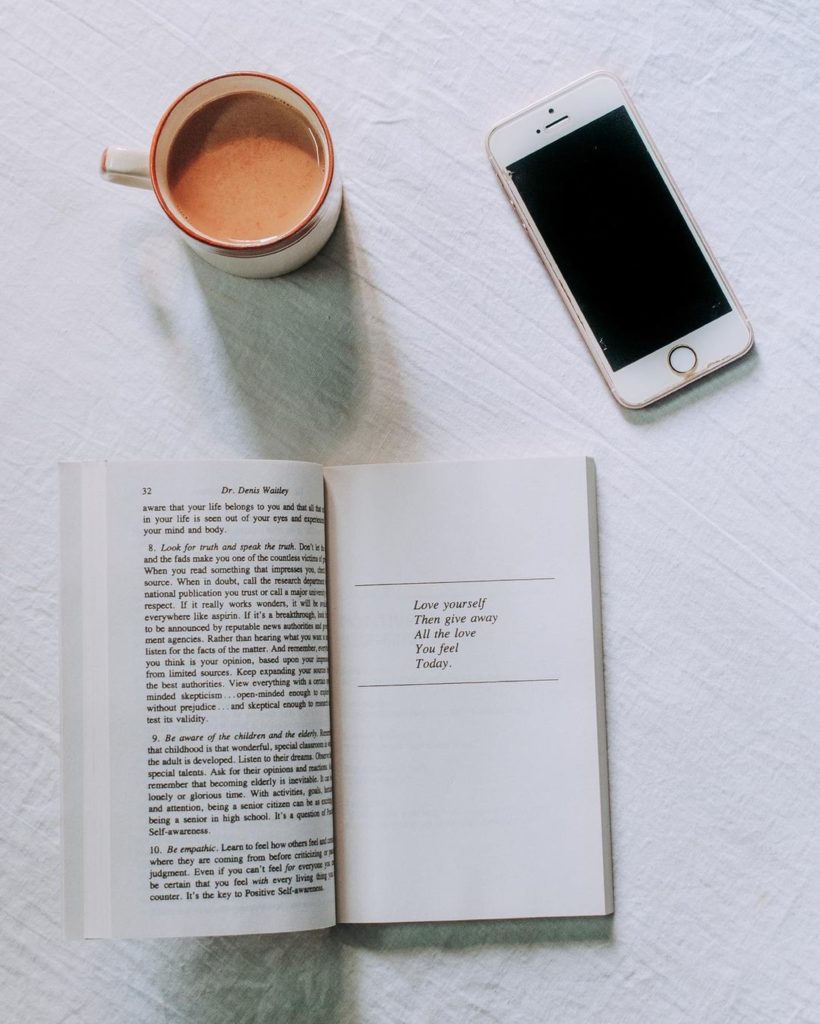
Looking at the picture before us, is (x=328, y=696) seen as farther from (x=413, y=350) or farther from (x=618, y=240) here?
(x=618, y=240)

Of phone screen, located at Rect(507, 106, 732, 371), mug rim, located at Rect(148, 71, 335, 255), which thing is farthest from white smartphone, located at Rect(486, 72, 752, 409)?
mug rim, located at Rect(148, 71, 335, 255)

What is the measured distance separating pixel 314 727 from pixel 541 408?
0.22 meters

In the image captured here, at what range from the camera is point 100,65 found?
53 centimetres

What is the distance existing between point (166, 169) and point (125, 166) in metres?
0.02

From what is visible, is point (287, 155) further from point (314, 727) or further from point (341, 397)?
point (314, 727)

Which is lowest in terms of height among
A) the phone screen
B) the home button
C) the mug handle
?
the home button

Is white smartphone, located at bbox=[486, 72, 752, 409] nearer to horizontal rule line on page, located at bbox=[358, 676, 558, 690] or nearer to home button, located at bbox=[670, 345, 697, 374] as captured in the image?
home button, located at bbox=[670, 345, 697, 374]

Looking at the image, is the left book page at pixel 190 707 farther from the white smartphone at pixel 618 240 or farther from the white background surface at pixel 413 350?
the white smartphone at pixel 618 240

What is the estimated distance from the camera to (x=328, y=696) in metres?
0.50

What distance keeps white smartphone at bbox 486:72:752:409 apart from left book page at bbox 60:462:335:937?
19 cm

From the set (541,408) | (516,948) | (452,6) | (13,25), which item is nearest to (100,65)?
(13,25)

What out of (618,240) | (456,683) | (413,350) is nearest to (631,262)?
(618,240)

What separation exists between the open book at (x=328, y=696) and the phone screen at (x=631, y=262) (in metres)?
0.08

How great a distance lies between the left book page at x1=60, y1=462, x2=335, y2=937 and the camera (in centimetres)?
49
